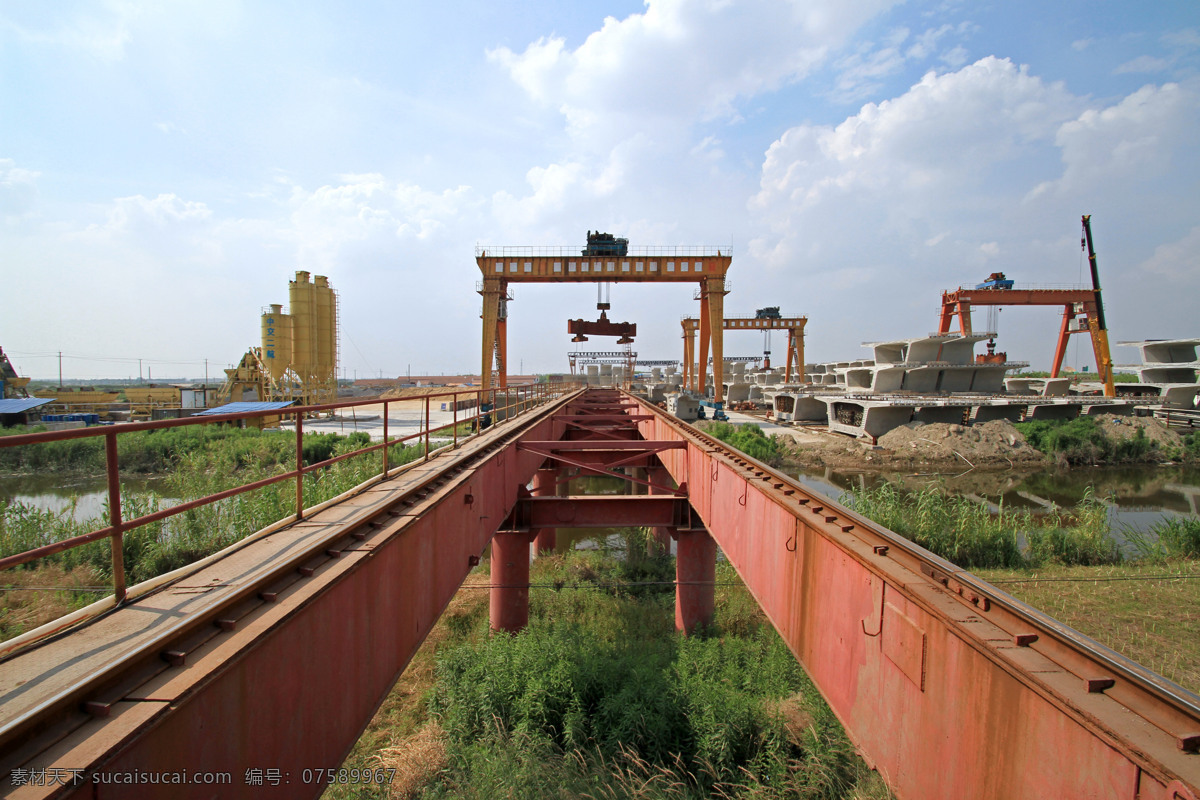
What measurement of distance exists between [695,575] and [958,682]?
8266 millimetres

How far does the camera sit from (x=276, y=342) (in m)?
38.4

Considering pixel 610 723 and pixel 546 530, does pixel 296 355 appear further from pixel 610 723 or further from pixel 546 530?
pixel 610 723

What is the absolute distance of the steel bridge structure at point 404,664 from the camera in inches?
69.8

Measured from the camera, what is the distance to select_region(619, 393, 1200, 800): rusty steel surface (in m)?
1.75

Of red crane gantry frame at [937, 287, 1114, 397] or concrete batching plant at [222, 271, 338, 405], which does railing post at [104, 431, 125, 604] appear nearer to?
concrete batching plant at [222, 271, 338, 405]

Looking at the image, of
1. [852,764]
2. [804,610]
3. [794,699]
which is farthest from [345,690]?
[794,699]

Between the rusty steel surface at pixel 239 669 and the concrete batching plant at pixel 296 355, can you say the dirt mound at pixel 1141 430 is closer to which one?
the rusty steel surface at pixel 239 669

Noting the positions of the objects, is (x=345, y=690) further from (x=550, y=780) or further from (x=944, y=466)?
(x=944, y=466)

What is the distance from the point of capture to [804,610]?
154 inches

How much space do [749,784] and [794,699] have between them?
63.6 inches

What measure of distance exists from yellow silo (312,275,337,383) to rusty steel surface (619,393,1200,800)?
43.9 meters

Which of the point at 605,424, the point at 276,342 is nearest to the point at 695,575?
the point at 605,424

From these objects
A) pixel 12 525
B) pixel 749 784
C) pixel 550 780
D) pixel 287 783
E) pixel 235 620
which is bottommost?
pixel 749 784

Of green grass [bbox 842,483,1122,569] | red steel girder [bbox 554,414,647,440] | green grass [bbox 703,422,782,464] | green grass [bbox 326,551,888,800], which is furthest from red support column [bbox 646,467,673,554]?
green grass [bbox 703,422,782,464]
